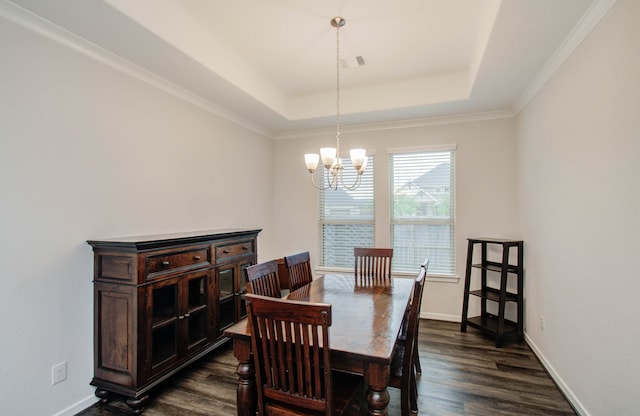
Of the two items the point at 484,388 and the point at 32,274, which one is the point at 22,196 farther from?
the point at 484,388

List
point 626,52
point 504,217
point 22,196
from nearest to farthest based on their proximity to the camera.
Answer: point 626,52
point 22,196
point 504,217

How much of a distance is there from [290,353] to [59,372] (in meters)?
1.83

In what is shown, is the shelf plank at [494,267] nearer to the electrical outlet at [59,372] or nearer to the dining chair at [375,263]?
the dining chair at [375,263]

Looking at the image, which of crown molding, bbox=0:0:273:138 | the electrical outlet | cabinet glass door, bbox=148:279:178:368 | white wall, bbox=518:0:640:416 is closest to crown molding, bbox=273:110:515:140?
white wall, bbox=518:0:640:416

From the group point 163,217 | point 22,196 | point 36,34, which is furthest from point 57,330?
point 36,34

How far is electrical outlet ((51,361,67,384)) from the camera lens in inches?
81.7

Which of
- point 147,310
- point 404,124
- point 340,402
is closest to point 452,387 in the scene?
point 340,402

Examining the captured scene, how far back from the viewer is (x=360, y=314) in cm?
203

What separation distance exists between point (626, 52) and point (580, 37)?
0.58m

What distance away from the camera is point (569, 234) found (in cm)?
233

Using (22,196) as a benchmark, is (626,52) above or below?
above

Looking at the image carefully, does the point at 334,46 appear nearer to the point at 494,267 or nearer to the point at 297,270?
the point at 297,270

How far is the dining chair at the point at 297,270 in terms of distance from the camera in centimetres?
275

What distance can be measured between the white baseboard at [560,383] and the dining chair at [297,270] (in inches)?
87.4
